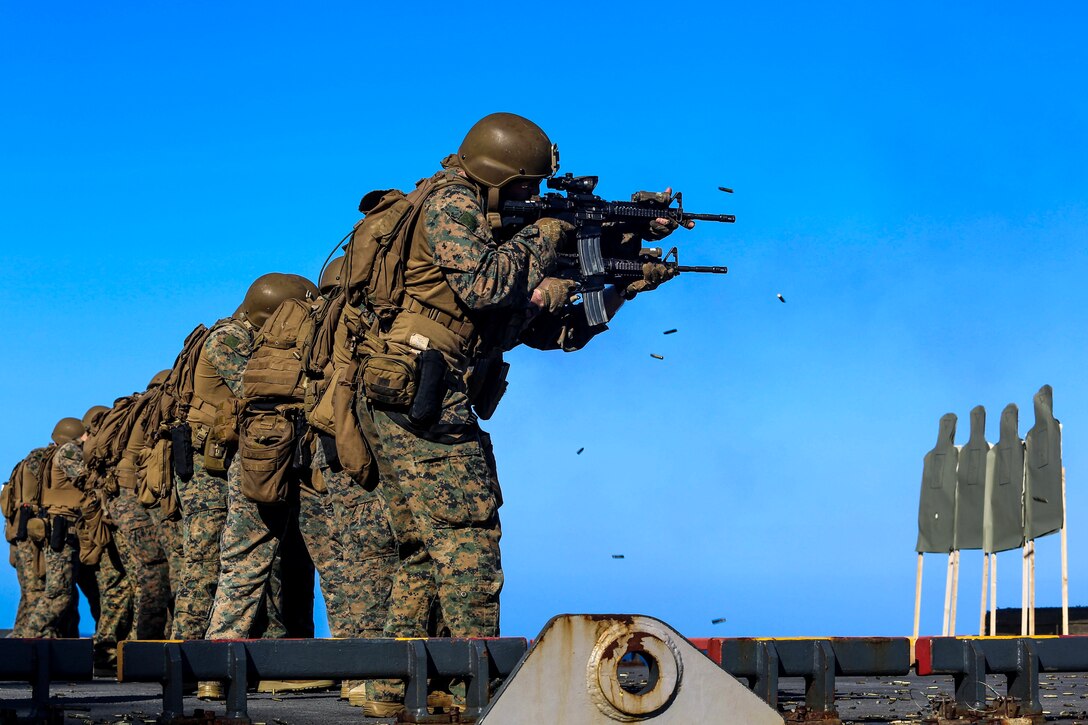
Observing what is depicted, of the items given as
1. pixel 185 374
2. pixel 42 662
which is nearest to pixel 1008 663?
pixel 42 662

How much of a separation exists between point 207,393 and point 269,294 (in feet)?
3.25

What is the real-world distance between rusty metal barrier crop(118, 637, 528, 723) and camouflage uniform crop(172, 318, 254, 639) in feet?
21.2

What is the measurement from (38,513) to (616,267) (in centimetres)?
1354

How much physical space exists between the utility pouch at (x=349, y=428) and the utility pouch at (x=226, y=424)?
359 centimetres

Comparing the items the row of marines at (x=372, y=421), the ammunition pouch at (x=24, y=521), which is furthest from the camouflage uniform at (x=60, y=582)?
the row of marines at (x=372, y=421)

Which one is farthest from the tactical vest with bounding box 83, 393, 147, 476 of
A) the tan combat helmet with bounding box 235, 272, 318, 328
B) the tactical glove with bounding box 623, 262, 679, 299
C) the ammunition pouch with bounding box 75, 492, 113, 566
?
the tactical glove with bounding box 623, 262, 679, 299

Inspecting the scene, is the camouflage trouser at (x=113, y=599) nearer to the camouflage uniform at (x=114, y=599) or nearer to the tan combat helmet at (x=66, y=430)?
the camouflage uniform at (x=114, y=599)

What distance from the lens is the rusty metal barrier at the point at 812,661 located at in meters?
6.14

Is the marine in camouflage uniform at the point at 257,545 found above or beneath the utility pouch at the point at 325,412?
beneath

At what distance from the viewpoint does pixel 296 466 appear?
1069cm

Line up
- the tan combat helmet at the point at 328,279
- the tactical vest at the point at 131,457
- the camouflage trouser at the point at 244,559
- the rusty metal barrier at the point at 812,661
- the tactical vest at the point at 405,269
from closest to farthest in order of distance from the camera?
the rusty metal barrier at the point at 812,661 → the tactical vest at the point at 405,269 → the camouflage trouser at the point at 244,559 → the tan combat helmet at the point at 328,279 → the tactical vest at the point at 131,457

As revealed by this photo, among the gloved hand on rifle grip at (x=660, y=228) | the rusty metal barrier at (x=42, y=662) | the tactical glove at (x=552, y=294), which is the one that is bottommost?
the rusty metal barrier at (x=42, y=662)

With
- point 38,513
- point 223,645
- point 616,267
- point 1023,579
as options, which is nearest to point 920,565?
point 1023,579

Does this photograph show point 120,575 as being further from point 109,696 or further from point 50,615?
point 109,696
